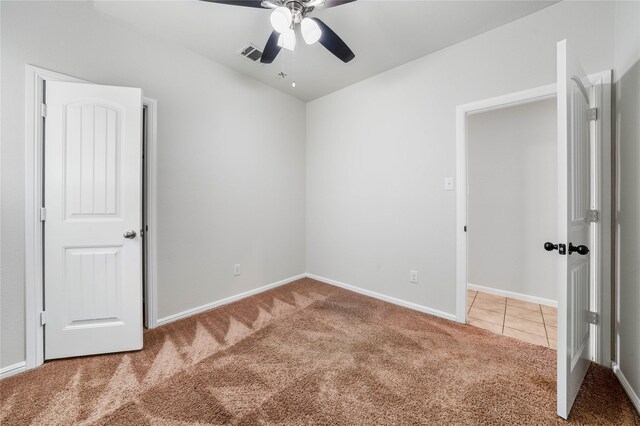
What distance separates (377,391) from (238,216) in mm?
2318

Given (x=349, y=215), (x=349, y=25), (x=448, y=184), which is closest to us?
(x=349, y=25)

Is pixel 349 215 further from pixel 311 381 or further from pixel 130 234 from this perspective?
pixel 130 234

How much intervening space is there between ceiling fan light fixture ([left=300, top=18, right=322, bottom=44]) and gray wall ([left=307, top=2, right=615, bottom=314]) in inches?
60.6

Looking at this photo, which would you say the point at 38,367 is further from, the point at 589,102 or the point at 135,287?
the point at 589,102

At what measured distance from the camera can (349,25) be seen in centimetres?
220

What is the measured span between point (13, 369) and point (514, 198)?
4.99 metres

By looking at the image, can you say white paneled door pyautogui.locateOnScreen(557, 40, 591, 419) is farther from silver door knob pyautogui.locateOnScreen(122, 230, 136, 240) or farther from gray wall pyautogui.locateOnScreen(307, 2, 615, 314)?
silver door knob pyautogui.locateOnScreen(122, 230, 136, 240)

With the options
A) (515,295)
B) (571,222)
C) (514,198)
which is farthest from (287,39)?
(515,295)

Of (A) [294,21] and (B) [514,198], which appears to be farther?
(B) [514,198]

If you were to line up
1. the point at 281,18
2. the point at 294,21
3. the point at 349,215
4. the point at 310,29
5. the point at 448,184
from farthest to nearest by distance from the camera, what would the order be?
the point at 349,215
the point at 448,184
the point at 294,21
the point at 310,29
the point at 281,18

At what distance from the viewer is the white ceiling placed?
6.56 ft

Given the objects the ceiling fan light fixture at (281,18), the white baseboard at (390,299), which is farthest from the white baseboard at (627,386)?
the ceiling fan light fixture at (281,18)

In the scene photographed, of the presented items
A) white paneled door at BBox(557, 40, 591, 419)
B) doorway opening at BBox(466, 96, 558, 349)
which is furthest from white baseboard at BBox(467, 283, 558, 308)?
white paneled door at BBox(557, 40, 591, 419)

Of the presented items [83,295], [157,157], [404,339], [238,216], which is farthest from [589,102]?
[83,295]
